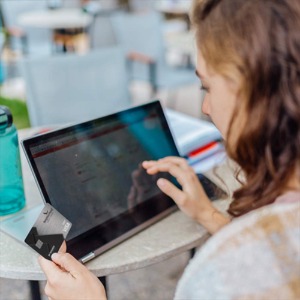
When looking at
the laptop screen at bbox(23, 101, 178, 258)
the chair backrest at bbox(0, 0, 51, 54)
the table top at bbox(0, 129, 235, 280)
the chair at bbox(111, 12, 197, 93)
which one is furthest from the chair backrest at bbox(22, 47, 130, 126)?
the chair backrest at bbox(0, 0, 51, 54)

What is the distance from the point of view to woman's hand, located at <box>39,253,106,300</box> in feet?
2.73

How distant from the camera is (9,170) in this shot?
112 cm

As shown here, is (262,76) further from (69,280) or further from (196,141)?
(196,141)

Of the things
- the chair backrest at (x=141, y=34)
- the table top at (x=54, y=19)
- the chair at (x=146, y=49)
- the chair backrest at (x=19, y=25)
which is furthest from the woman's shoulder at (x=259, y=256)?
the chair backrest at (x=19, y=25)

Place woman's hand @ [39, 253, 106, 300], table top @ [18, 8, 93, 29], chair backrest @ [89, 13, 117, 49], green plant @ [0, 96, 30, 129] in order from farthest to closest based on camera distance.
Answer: table top @ [18, 8, 93, 29] < chair backrest @ [89, 13, 117, 49] < green plant @ [0, 96, 30, 129] < woman's hand @ [39, 253, 106, 300]

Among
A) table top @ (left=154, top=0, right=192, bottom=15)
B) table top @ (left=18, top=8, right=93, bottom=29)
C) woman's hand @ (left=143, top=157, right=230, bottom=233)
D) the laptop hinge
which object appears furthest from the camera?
table top @ (left=154, top=0, right=192, bottom=15)

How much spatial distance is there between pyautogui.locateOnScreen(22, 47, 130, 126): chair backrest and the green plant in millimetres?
897

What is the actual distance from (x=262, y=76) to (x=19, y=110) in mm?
3005

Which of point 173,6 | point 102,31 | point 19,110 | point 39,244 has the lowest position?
point 19,110

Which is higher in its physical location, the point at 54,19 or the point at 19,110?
the point at 54,19

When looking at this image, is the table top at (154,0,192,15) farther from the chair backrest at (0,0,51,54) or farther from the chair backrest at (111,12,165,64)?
the chair backrest at (111,12,165,64)

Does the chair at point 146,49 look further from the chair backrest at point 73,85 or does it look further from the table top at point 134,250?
the table top at point 134,250

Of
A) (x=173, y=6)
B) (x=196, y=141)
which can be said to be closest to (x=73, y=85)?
(x=196, y=141)

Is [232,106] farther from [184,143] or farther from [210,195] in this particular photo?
[184,143]
